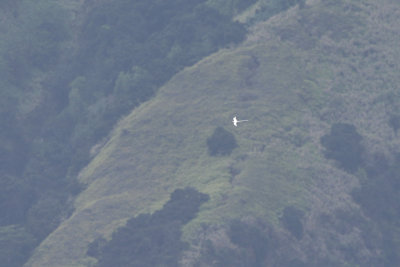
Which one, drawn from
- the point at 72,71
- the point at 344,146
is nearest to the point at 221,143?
the point at 344,146

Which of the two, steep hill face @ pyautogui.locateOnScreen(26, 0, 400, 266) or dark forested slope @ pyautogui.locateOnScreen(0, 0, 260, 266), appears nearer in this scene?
steep hill face @ pyautogui.locateOnScreen(26, 0, 400, 266)

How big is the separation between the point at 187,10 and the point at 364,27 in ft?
68.2

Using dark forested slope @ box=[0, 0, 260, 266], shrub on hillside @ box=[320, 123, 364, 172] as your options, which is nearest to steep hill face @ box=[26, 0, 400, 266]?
shrub on hillside @ box=[320, 123, 364, 172]

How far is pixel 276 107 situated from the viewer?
82.4 m

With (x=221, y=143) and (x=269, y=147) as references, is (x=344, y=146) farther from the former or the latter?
(x=221, y=143)

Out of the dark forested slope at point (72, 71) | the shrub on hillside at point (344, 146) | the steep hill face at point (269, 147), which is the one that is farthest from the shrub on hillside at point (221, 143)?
the dark forested slope at point (72, 71)

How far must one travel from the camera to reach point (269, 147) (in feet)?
254

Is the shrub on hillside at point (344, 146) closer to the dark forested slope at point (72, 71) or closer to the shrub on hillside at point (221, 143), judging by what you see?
the shrub on hillside at point (221, 143)

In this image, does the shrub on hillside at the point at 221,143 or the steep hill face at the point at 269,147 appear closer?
the steep hill face at the point at 269,147

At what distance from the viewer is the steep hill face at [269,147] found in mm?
70500

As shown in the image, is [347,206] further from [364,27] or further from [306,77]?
[364,27]

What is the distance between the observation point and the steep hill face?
2776 inches

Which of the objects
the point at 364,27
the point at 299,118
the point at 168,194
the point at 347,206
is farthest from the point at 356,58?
the point at 168,194

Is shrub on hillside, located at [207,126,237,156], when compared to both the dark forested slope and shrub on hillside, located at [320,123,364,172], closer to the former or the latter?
shrub on hillside, located at [320,123,364,172]
